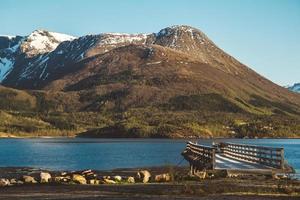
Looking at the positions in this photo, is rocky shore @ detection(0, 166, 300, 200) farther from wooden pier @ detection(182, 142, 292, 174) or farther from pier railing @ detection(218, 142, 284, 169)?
pier railing @ detection(218, 142, 284, 169)

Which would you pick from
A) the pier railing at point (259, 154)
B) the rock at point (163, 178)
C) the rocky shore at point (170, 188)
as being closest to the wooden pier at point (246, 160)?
the pier railing at point (259, 154)

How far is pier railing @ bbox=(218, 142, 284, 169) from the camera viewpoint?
168 ft

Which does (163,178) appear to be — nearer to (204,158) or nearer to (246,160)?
(204,158)

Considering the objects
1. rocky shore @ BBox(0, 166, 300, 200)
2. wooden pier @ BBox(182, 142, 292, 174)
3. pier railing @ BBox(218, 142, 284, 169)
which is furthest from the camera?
pier railing @ BBox(218, 142, 284, 169)

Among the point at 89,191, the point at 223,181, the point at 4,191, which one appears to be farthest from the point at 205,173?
the point at 4,191

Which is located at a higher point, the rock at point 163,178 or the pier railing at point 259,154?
the pier railing at point 259,154

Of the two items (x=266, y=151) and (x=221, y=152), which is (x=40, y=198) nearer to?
(x=266, y=151)

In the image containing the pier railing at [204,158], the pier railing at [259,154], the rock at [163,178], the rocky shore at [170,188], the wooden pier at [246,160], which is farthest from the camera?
the pier railing at [204,158]

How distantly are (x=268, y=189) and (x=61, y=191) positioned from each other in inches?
544

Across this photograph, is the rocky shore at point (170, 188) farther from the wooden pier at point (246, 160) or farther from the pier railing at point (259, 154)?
the pier railing at point (259, 154)

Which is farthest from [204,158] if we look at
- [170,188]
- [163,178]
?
[170,188]

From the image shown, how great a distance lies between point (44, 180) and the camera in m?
53.1

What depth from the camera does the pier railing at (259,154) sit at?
51.2 metres

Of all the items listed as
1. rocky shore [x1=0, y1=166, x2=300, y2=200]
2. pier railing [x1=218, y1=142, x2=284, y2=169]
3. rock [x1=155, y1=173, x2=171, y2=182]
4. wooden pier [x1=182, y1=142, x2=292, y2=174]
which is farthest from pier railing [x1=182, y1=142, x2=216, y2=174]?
rock [x1=155, y1=173, x2=171, y2=182]
